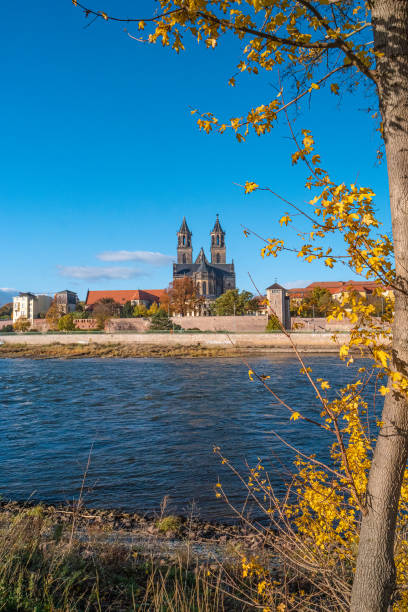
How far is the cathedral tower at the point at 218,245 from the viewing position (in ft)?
468

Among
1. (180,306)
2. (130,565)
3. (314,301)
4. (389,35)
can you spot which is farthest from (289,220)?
(180,306)

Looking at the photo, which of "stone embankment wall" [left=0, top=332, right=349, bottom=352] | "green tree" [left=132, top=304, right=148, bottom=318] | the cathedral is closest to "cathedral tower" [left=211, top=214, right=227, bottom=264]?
the cathedral

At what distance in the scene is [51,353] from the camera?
57.7 metres

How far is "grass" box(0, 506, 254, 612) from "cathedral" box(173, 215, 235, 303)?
350ft

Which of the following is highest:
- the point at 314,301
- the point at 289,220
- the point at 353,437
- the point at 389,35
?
the point at 389,35

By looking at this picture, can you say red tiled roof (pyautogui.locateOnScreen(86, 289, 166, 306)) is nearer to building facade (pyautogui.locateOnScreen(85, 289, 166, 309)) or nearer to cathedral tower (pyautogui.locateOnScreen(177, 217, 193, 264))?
building facade (pyautogui.locateOnScreen(85, 289, 166, 309))

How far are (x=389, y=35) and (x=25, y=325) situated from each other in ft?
315

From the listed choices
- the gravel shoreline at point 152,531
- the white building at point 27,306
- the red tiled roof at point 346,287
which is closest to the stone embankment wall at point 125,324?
the red tiled roof at point 346,287

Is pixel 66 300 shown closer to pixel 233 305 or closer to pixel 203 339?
pixel 233 305

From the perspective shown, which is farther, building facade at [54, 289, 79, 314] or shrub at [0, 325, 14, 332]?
building facade at [54, 289, 79, 314]

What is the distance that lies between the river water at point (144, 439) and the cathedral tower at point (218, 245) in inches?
4544

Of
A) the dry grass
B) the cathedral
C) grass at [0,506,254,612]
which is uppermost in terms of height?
the cathedral

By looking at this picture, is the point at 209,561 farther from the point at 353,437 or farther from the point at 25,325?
the point at 25,325

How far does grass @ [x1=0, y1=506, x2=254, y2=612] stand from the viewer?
353 cm
